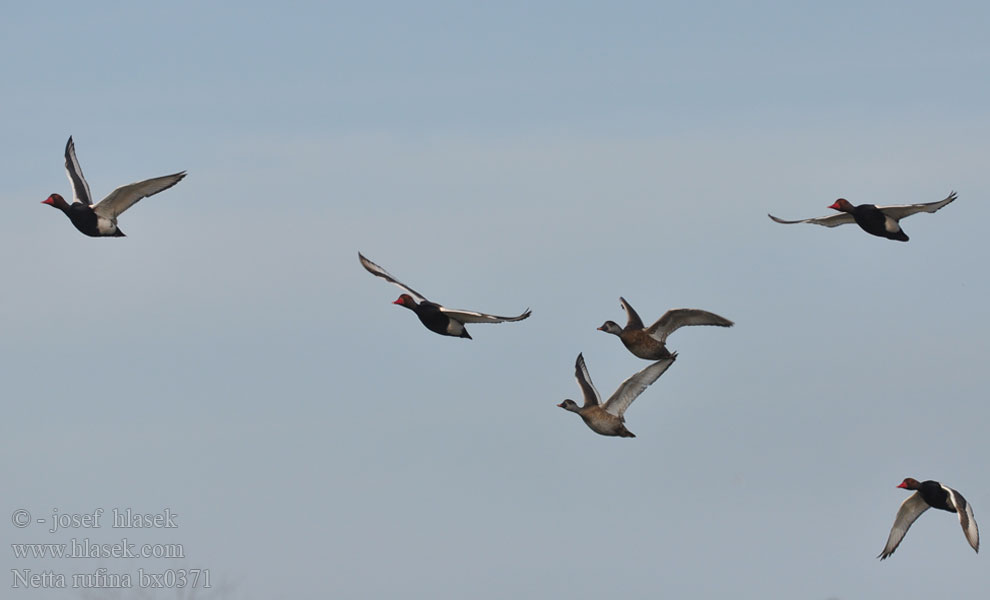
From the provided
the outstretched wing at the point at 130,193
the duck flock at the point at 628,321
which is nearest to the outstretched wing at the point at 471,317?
the duck flock at the point at 628,321

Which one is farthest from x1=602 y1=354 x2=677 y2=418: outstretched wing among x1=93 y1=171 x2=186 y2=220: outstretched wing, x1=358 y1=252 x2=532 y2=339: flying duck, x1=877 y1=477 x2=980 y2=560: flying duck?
x1=93 y1=171 x2=186 y2=220: outstretched wing

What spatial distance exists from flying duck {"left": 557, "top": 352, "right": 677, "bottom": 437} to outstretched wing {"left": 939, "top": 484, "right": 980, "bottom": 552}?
7.40 metres

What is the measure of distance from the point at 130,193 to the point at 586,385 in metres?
12.7

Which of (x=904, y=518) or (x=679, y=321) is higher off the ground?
(x=679, y=321)

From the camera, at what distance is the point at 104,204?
42.7 m

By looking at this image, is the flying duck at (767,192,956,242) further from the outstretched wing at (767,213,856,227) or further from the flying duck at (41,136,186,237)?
the flying duck at (41,136,186,237)

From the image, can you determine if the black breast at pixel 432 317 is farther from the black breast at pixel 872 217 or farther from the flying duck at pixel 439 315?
the black breast at pixel 872 217

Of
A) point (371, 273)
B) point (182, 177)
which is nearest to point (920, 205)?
point (371, 273)

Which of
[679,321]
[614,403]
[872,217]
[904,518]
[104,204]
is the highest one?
[872,217]

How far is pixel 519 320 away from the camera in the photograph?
36.4 metres

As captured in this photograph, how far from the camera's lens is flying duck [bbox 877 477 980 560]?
3800 cm

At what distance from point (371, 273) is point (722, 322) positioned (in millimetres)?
10283

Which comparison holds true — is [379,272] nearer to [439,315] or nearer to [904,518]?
[439,315]

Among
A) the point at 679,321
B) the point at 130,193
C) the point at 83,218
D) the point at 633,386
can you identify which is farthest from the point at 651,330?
the point at 83,218
